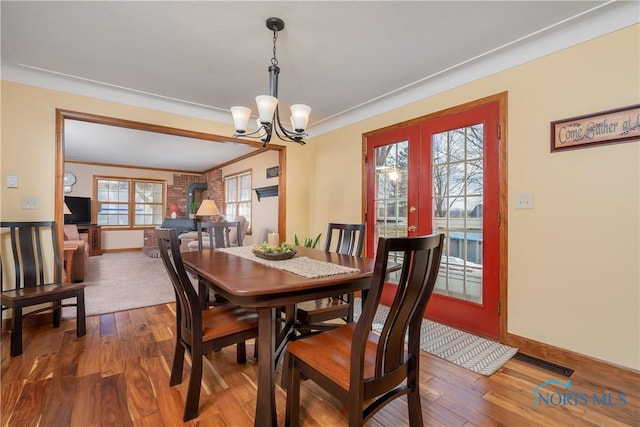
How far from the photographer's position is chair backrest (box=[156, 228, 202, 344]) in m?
1.39

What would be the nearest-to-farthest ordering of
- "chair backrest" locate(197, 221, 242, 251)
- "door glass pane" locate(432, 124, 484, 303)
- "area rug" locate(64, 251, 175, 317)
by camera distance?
"door glass pane" locate(432, 124, 484, 303) → "chair backrest" locate(197, 221, 242, 251) → "area rug" locate(64, 251, 175, 317)

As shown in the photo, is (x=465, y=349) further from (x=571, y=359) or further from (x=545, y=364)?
(x=571, y=359)

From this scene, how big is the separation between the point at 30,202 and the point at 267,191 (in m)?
3.41

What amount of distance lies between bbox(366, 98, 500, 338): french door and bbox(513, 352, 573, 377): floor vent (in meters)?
0.25

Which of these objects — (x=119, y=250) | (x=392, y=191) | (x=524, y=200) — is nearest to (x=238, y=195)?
(x=119, y=250)

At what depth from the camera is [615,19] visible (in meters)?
1.80

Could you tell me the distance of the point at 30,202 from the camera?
260 cm

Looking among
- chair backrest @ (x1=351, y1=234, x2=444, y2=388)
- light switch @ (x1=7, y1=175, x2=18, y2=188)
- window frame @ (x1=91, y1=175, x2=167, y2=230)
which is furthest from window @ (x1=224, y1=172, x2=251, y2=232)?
chair backrest @ (x1=351, y1=234, x2=444, y2=388)

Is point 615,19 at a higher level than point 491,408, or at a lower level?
higher

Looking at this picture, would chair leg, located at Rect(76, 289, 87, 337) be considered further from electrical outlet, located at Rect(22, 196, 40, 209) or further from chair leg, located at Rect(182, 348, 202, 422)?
chair leg, located at Rect(182, 348, 202, 422)

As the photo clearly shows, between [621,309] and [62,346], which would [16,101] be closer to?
[62,346]

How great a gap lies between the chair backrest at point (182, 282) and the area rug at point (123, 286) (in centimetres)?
217

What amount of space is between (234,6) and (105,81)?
1.80 meters

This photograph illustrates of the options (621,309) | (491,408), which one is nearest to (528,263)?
(621,309)
